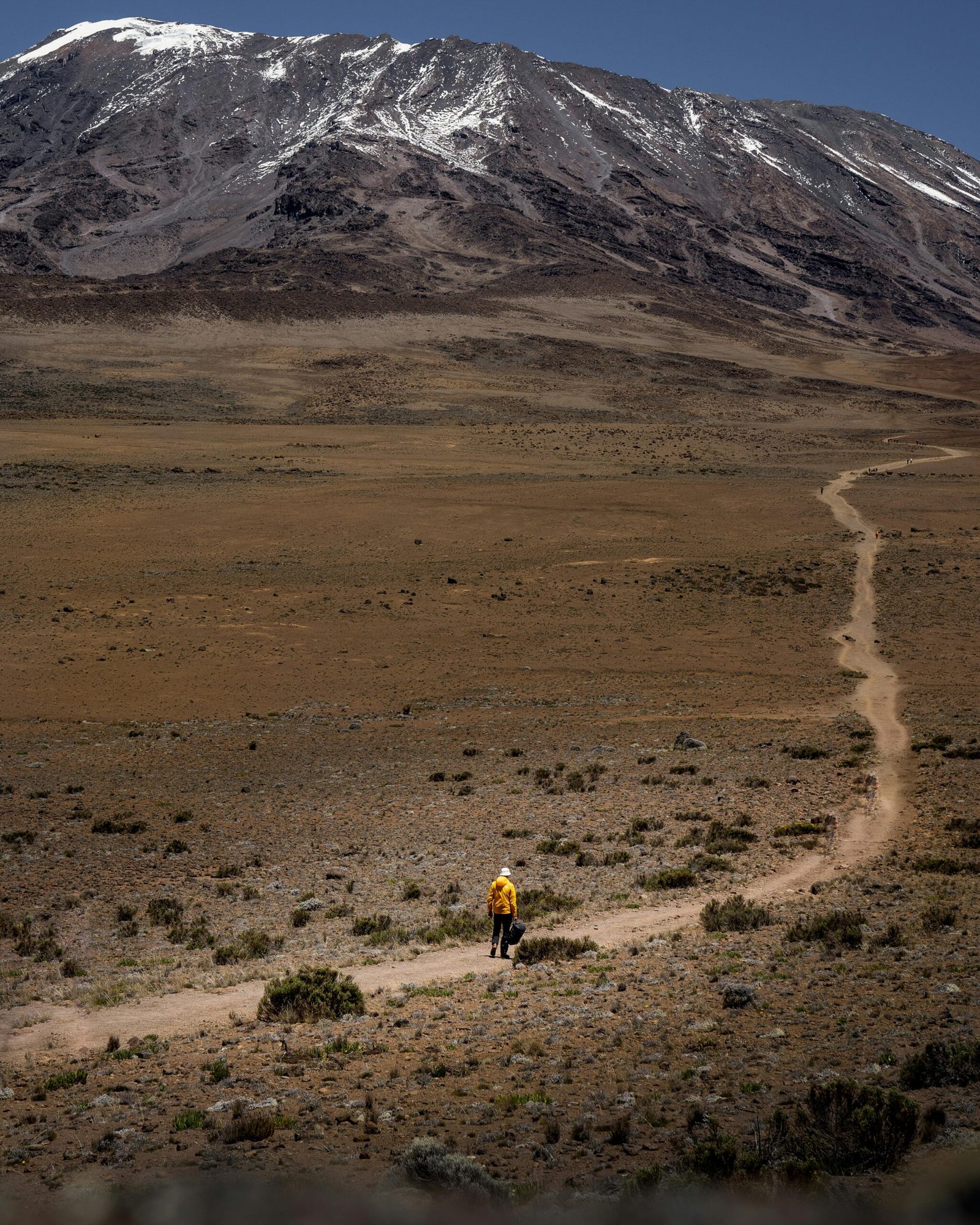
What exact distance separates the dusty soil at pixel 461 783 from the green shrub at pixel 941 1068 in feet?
0.82

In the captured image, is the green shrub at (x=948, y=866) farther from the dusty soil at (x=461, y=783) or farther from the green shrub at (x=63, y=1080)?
the green shrub at (x=63, y=1080)

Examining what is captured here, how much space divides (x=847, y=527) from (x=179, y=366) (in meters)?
67.1

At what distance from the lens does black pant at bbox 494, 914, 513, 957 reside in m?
11.7

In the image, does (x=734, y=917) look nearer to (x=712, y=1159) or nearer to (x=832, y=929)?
(x=832, y=929)

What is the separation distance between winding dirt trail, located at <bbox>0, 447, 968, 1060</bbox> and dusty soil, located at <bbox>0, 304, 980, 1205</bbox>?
73mm

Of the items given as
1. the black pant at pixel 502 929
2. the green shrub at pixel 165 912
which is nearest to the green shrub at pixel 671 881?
the black pant at pixel 502 929

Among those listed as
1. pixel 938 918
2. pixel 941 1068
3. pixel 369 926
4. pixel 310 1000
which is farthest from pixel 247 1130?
pixel 938 918

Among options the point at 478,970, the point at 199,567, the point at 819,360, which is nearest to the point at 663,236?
the point at 819,360

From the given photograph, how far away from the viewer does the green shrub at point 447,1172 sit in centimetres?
557

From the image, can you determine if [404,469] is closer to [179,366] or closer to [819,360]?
[179,366]

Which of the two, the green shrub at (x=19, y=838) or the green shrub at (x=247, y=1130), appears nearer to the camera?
the green shrub at (x=247, y=1130)

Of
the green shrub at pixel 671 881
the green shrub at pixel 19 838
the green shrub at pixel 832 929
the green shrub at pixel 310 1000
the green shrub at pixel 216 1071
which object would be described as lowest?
the green shrub at pixel 19 838

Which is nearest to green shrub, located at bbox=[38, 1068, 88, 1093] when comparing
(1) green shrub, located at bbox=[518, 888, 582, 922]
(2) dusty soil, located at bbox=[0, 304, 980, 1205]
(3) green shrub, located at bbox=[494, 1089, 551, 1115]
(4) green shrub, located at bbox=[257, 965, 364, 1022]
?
(2) dusty soil, located at bbox=[0, 304, 980, 1205]

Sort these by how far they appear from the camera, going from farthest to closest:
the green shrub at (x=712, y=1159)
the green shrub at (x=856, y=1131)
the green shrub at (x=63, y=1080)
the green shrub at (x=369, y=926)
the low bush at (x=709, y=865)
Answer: the low bush at (x=709, y=865) → the green shrub at (x=369, y=926) → the green shrub at (x=63, y=1080) → the green shrub at (x=856, y=1131) → the green shrub at (x=712, y=1159)
